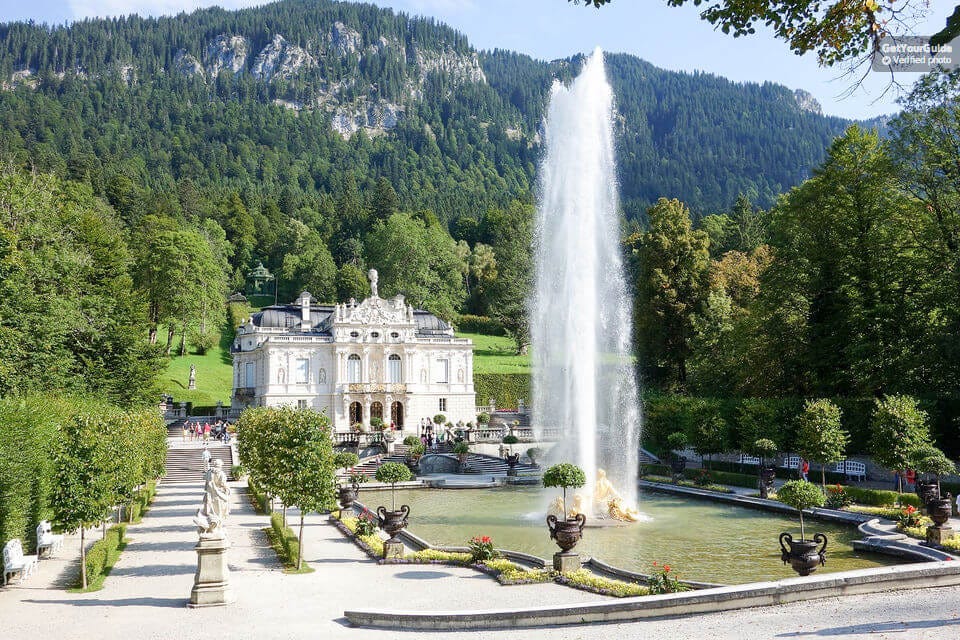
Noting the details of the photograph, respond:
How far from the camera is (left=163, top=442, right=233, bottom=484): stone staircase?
124 feet

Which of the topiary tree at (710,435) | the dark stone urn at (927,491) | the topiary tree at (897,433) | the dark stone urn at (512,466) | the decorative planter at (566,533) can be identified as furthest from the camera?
the dark stone urn at (512,466)

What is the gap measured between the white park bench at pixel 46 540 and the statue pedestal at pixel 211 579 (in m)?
6.48

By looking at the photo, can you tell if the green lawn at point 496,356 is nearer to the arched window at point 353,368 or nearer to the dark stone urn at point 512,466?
the arched window at point 353,368

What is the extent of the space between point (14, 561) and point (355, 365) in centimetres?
4009

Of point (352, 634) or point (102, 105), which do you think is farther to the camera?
point (102, 105)

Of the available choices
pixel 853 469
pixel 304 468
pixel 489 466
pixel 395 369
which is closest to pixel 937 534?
pixel 853 469

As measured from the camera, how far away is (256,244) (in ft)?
341

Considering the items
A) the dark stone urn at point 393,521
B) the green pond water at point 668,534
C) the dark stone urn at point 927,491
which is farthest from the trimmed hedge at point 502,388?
the dark stone urn at point 393,521

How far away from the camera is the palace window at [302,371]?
178 feet

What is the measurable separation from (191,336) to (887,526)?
6069cm

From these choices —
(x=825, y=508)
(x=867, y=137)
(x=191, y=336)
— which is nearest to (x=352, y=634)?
(x=825, y=508)

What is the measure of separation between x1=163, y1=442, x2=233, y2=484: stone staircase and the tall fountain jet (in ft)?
64.0

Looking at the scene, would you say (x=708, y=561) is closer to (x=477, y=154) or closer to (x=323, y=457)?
(x=323, y=457)

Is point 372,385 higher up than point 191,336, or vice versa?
point 191,336
